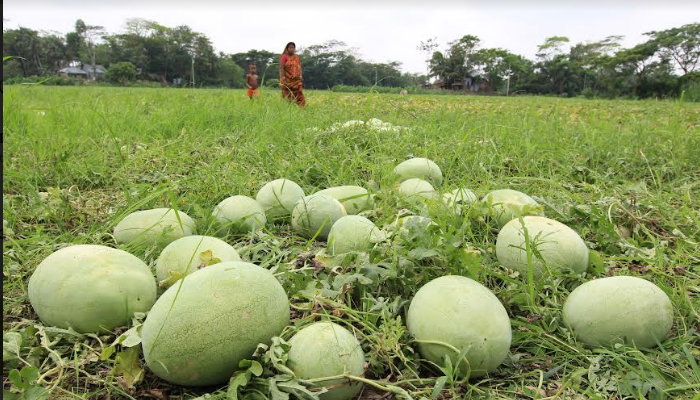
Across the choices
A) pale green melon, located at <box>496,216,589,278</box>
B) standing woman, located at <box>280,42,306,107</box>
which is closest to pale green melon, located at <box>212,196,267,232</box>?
pale green melon, located at <box>496,216,589,278</box>

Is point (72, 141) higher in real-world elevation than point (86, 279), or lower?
higher

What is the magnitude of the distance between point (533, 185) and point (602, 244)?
99 cm

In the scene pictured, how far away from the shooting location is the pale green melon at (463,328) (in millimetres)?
1308

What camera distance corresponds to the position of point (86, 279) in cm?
142

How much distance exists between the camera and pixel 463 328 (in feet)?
4.30

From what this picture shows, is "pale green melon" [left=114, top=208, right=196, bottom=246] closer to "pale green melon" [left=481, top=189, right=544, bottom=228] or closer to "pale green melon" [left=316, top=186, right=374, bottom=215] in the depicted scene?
"pale green melon" [left=316, top=186, right=374, bottom=215]

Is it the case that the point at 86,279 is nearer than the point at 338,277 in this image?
Yes

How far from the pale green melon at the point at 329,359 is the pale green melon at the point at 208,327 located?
0.11 metres

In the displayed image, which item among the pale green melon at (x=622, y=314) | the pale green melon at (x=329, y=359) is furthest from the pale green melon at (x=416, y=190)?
the pale green melon at (x=329, y=359)

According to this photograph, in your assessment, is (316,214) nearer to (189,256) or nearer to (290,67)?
(189,256)

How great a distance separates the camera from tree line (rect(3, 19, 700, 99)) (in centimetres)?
3975

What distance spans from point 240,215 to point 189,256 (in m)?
0.63

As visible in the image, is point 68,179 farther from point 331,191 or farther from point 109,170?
point 331,191

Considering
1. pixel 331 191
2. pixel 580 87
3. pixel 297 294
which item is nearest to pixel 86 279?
pixel 297 294
